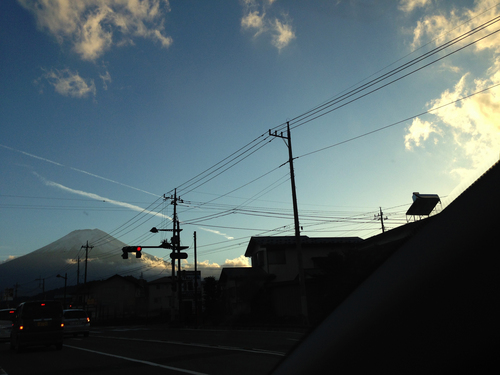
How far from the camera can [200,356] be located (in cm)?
1045

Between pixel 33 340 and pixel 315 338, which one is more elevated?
pixel 315 338

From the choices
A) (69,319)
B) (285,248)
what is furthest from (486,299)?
(285,248)

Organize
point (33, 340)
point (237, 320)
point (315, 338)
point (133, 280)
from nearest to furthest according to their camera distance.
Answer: point (315, 338)
point (33, 340)
point (237, 320)
point (133, 280)

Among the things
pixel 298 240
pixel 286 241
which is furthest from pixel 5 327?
pixel 286 241

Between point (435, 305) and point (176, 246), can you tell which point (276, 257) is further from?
point (435, 305)

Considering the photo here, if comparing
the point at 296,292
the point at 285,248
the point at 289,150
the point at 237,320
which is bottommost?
the point at 237,320

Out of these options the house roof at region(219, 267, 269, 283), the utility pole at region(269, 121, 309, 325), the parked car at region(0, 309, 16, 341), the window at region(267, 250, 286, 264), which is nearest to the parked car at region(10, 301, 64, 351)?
the parked car at region(0, 309, 16, 341)

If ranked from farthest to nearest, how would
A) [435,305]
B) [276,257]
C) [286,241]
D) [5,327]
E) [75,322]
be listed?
[286,241], [276,257], [75,322], [5,327], [435,305]

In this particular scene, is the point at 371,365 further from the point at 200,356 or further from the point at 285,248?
the point at 285,248

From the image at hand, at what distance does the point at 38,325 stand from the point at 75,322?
35.0ft

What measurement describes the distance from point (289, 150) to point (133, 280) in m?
80.2

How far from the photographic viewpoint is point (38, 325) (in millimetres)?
14906

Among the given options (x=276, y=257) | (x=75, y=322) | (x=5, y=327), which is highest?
(x=276, y=257)

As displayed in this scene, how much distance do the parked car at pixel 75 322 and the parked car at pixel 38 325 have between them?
8860 mm
